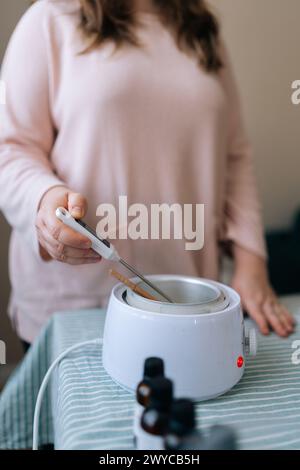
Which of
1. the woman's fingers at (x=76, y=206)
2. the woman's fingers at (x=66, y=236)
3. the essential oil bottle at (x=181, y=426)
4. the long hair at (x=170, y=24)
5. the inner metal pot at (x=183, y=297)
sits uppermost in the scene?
the long hair at (x=170, y=24)

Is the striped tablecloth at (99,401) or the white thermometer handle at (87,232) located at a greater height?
the white thermometer handle at (87,232)

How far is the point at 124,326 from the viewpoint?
0.37 m

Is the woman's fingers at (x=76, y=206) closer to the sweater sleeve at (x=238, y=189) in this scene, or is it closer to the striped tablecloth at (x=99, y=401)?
the striped tablecloth at (x=99, y=401)

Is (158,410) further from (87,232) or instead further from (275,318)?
(275,318)

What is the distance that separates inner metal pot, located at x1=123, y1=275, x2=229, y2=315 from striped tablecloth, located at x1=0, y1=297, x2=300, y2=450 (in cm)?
8

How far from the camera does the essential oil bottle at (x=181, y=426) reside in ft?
0.85

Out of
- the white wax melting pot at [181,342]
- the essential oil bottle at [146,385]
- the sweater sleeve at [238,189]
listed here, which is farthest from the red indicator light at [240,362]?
the sweater sleeve at [238,189]

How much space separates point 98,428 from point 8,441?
20 centimetres

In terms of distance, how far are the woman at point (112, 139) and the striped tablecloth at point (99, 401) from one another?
2.6 inches

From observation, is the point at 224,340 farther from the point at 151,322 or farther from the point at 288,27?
the point at 288,27

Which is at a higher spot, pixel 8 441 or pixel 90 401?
pixel 90 401

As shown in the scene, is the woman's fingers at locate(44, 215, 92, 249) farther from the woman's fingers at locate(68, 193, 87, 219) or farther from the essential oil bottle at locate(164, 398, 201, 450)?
the essential oil bottle at locate(164, 398, 201, 450)

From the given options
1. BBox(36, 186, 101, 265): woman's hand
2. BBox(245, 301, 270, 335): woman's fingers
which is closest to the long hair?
BBox(36, 186, 101, 265): woman's hand
